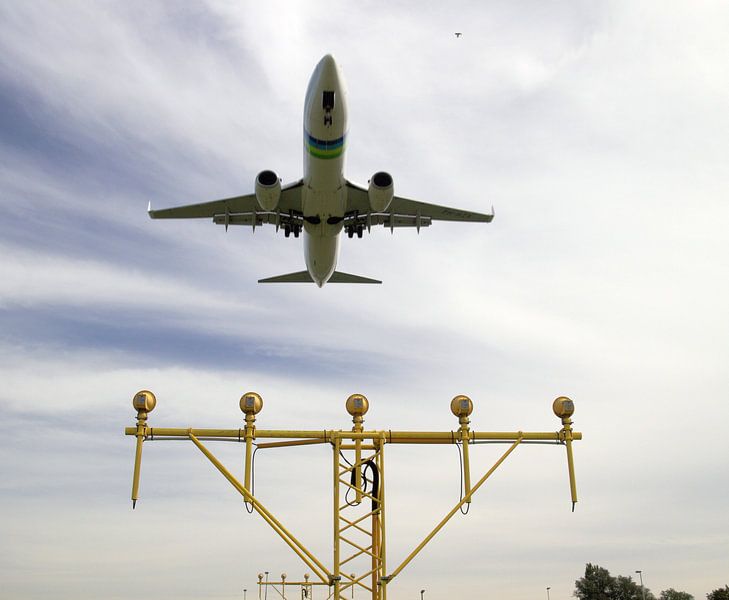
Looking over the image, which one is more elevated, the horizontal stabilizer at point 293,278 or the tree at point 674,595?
the horizontal stabilizer at point 293,278

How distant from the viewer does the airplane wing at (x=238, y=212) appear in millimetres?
33719

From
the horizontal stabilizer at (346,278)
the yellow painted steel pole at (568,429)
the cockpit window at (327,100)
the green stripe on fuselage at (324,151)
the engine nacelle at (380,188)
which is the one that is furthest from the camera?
the horizontal stabilizer at (346,278)

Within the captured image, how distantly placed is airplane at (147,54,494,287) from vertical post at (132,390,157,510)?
49.3 feet

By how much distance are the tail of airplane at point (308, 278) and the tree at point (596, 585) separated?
56513 mm

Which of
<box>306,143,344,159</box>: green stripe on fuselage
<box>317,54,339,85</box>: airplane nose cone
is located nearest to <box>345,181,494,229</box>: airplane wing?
<box>306,143,344,159</box>: green stripe on fuselage

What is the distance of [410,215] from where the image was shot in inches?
1404

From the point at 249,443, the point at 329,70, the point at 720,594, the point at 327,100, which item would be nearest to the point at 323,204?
the point at 327,100

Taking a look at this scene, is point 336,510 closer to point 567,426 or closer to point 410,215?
point 567,426

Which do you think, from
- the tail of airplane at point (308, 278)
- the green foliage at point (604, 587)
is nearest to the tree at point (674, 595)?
the green foliage at point (604, 587)

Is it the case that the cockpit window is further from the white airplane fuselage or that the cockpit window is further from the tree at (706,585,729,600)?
the tree at (706,585,729,600)

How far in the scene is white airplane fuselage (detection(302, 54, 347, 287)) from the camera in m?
24.8

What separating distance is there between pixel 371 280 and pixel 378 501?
26.2 m

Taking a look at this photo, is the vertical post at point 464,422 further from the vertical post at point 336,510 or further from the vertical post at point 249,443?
the vertical post at point 249,443

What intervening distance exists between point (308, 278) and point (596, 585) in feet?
193
